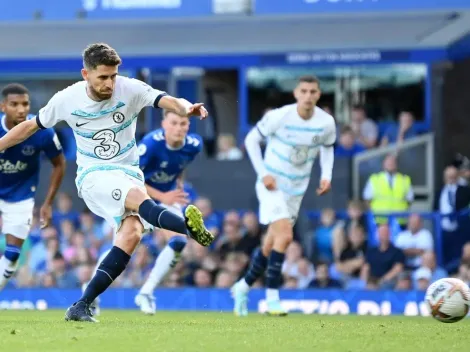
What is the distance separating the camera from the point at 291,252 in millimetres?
17375

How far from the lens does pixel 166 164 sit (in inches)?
542

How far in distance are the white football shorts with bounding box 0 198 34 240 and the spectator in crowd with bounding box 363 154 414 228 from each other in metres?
6.42

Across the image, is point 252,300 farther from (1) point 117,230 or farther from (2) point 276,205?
(1) point 117,230

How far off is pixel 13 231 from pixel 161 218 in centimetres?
372

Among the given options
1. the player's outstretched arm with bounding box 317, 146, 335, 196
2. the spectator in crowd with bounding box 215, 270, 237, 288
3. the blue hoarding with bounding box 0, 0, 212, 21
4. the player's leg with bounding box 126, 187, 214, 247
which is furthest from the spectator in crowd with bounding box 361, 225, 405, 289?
the player's leg with bounding box 126, 187, 214, 247

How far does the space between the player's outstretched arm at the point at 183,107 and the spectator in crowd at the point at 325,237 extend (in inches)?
304

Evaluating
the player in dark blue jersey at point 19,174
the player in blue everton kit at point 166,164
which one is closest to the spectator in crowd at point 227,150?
the player in blue everton kit at point 166,164

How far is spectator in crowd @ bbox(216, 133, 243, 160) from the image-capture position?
64.5ft

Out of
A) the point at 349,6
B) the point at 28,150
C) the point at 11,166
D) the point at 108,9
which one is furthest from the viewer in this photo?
the point at 108,9

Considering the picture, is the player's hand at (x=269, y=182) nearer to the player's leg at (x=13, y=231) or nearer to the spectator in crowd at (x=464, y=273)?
the player's leg at (x=13, y=231)

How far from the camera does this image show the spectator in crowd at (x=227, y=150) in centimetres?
1967

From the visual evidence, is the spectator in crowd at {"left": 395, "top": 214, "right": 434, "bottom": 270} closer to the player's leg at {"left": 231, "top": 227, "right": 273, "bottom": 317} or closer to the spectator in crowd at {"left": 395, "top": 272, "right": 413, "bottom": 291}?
the spectator in crowd at {"left": 395, "top": 272, "right": 413, "bottom": 291}

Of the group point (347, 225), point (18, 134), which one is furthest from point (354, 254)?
point (18, 134)

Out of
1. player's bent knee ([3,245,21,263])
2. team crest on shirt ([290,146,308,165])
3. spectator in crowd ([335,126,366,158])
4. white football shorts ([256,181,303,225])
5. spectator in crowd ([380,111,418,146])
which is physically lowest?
player's bent knee ([3,245,21,263])
